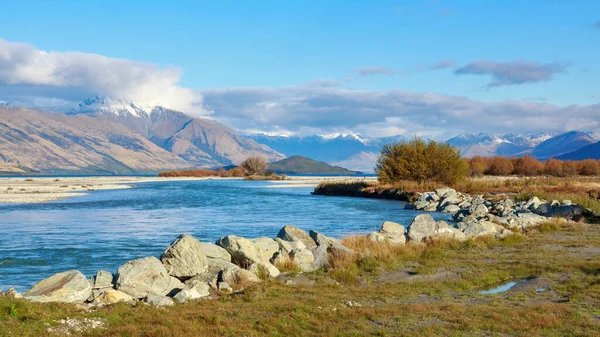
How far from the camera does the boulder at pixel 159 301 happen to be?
13.8 meters

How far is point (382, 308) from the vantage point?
42.9ft

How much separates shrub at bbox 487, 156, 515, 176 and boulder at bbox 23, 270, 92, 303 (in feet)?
385

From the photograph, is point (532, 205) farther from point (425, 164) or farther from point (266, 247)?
point (425, 164)

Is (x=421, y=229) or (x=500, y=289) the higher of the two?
(x=421, y=229)

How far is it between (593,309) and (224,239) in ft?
39.4

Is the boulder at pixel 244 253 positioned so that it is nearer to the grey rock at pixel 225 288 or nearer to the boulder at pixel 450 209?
the grey rock at pixel 225 288

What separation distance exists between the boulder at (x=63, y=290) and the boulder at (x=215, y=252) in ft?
15.0

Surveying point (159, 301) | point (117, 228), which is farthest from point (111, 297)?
point (117, 228)

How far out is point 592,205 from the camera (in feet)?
129

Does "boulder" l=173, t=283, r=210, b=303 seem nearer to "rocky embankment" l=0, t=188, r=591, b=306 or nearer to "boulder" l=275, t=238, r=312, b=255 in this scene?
"rocky embankment" l=0, t=188, r=591, b=306

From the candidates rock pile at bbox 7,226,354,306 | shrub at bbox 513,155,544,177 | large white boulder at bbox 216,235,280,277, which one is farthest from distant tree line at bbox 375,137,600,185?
large white boulder at bbox 216,235,280,277

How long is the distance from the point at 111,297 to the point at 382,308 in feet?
23.1

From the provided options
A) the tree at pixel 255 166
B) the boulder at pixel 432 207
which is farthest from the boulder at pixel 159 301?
the tree at pixel 255 166

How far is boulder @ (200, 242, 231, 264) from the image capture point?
18781mm
